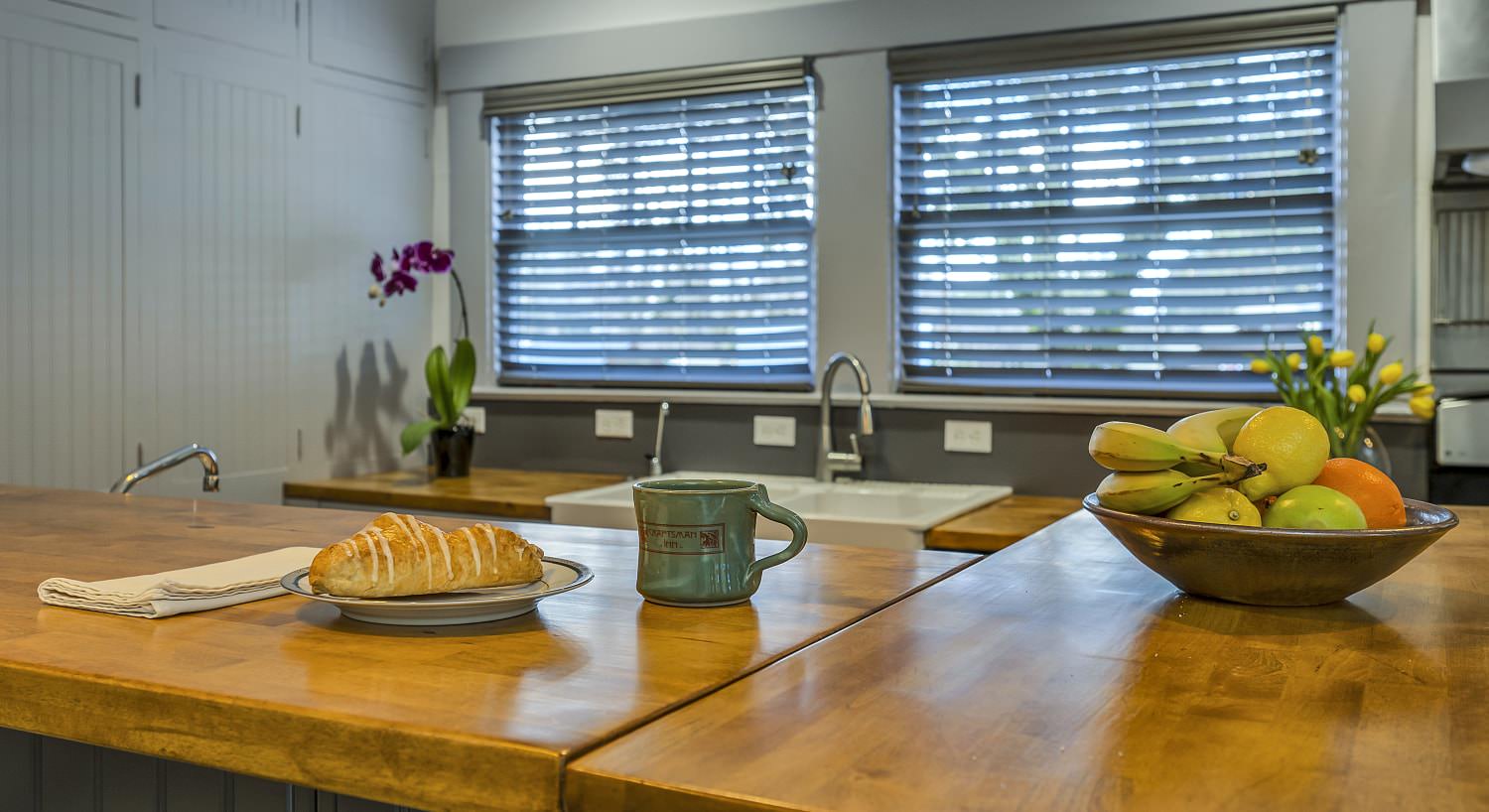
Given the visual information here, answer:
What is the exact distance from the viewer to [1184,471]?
1138mm

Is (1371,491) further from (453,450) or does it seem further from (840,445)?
(453,450)

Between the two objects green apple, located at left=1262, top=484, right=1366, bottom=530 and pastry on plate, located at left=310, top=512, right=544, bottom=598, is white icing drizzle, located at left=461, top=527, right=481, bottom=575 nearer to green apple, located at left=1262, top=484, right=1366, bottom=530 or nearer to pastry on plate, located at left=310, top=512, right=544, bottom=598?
pastry on plate, located at left=310, top=512, right=544, bottom=598

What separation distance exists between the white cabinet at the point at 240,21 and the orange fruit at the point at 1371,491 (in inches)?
122

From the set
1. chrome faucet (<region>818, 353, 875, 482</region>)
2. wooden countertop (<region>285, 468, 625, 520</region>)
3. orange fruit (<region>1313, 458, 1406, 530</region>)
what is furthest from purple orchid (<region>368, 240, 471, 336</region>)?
orange fruit (<region>1313, 458, 1406, 530</region>)

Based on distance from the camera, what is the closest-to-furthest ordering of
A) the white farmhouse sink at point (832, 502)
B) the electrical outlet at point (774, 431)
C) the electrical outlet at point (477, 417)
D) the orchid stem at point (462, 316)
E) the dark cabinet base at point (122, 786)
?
the dark cabinet base at point (122, 786)
the white farmhouse sink at point (832, 502)
the electrical outlet at point (774, 431)
the orchid stem at point (462, 316)
the electrical outlet at point (477, 417)

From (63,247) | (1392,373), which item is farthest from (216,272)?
(1392,373)

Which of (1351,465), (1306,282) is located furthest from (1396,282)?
(1351,465)

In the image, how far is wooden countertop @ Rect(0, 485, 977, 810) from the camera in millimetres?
755

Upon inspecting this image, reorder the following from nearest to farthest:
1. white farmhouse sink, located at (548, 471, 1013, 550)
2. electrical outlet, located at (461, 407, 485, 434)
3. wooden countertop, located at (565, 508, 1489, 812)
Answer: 1. wooden countertop, located at (565, 508, 1489, 812)
2. white farmhouse sink, located at (548, 471, 1013, 550)
3. electrical outlet, located at (461, 407, 485, 434)

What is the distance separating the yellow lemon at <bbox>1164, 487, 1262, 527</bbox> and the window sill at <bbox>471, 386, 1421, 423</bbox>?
2.03 metres

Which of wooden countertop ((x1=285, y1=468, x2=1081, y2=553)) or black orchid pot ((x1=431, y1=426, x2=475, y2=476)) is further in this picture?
black orchid pot ((x1=431, y1=426, x2=475, y2=476))

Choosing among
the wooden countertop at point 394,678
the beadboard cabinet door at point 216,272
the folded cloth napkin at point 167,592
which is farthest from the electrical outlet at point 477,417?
the folded cloth napkin at point 167,592

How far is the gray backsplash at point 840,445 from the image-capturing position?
3256 millimetres

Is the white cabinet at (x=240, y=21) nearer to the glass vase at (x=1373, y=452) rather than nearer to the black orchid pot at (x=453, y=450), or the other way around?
the black orchid pot at (x=453, y=450)
